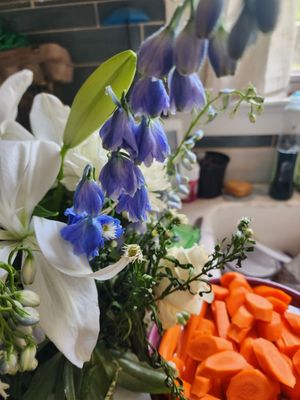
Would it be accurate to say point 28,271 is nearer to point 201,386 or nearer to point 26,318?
point 26,318

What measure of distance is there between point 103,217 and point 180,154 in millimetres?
206

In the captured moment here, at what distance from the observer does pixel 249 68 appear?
0.82 m

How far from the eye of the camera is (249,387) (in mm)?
423

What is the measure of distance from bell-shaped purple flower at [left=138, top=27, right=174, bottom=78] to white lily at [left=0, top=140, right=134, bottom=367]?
144mm

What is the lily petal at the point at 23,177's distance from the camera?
12.5 inches

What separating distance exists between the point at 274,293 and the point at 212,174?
0.46 m

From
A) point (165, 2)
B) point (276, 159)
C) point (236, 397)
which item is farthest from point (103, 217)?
point (276, 159)

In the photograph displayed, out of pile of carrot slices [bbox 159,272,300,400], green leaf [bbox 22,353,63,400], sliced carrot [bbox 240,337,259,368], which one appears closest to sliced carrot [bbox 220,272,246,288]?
pile of carrot slices [bbox 159,272,300,400]

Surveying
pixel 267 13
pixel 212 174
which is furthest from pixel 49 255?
pixel 212 174

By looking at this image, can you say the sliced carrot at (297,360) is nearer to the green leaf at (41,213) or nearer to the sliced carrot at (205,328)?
the sliced carrot at (205,328)

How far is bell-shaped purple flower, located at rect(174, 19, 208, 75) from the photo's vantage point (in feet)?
0.66

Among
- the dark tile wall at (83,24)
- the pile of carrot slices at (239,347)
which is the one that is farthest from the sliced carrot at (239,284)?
the dark tile wall at (83,24)

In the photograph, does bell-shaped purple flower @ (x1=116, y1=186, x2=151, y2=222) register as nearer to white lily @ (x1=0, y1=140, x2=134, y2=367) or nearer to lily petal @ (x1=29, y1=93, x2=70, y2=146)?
white lily @ (x1=0, y1=140, x2=134, y2=367)

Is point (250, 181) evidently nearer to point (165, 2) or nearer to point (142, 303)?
point (165, 2)
